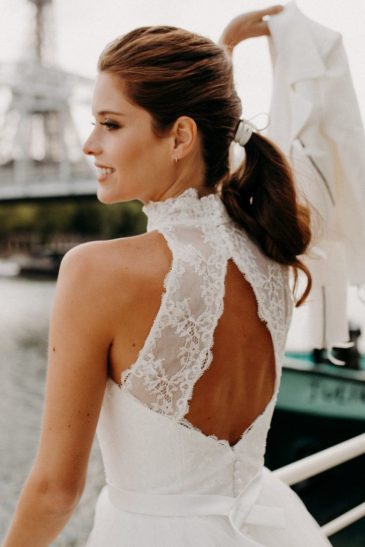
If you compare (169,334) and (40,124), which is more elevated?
(169,334)

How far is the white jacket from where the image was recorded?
4.68 ft

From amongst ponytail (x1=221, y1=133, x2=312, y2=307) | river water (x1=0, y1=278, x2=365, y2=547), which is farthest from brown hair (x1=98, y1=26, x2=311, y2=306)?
river water (x1=0, y1=278, x2=365, y2=547)

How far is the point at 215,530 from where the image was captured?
907mm

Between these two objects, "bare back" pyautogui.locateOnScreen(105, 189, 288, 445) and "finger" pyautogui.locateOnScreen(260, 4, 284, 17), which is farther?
"finger" pyautogui.locateOnScreen(260, 4, 284, 17)

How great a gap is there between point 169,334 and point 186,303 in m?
0.05

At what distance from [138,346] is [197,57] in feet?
1.38

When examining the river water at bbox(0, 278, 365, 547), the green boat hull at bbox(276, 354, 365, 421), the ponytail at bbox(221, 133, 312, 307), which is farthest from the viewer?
the river water at bbox(0, 278, 365, 547)

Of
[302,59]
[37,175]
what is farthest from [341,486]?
[37,175]

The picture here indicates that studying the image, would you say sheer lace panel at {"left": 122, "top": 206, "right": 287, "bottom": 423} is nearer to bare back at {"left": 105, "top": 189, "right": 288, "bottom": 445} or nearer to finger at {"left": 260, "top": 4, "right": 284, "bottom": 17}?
bare back at {"left": 105, "top": 189, "right": 288, "bottom": 445}

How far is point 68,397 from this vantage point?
84 centimetres

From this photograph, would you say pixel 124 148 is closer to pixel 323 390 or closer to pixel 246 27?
pixel 246 27

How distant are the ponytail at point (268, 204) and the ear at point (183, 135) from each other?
0.13 meters

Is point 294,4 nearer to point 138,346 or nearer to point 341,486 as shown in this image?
point 138,346

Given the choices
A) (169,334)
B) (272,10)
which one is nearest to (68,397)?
(169,334)
